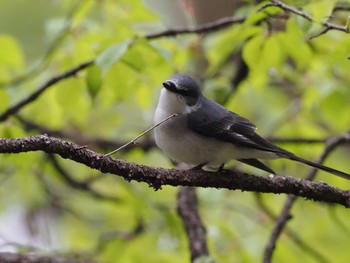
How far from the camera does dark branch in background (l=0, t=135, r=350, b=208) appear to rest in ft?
5.08

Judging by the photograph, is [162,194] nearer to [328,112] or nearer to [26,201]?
[26,201]

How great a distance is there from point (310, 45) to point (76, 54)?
1.08m

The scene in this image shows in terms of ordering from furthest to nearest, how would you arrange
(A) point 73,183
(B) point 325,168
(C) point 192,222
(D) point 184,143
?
(A) point 73,183
(C) point 192,222
(D) point 184,143
(B) point 325,168

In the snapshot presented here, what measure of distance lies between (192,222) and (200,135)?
21.2 inches

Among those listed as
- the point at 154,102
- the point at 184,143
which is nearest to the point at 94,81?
the point at 184,143

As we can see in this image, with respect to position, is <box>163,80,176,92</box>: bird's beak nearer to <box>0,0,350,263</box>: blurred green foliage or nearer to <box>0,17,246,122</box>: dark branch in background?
<box>0,0,350,263</box>: blurred green foliage

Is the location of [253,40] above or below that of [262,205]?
above

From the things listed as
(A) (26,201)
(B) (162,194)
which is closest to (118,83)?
(B) (162,194)

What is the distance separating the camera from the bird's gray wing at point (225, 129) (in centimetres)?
226

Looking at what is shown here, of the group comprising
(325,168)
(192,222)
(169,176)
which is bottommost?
(192,222)

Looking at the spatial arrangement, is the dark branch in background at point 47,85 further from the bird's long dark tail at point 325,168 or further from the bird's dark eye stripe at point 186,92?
the bird's long dark tail at point 325,168

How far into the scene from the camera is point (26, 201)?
4.40 meters

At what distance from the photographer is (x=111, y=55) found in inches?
91.0

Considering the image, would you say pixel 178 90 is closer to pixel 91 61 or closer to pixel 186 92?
pixel 186 92
